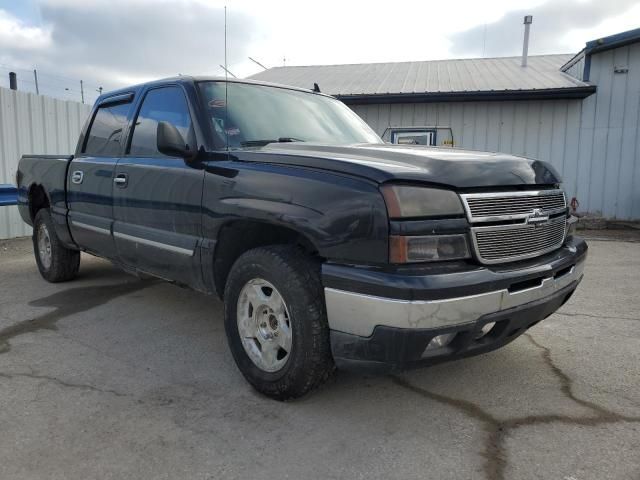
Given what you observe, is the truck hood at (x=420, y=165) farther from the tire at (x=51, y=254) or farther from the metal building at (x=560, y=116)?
the metal building at (x=560, y=116)

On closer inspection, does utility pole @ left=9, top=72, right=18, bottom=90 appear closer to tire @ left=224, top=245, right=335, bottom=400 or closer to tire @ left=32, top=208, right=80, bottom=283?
tire @ left=32, top=208, right=80, bottom=283

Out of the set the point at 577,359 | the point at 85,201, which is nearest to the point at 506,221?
the point at 577,359

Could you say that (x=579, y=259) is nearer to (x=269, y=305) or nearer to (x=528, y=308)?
(x=528, y=308)

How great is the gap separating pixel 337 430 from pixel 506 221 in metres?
1.39

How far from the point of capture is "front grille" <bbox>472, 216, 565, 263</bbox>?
2.51m

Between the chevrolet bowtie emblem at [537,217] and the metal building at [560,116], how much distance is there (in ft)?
28.9

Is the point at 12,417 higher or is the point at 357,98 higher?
the point at 357,98

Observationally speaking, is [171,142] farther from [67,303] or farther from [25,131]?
[25,131]

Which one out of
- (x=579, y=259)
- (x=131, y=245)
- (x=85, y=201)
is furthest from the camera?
(x=85, y=201)

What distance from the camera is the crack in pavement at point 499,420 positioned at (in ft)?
7.78

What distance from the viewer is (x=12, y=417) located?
9.20 feet

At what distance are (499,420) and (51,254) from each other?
16.5 ft

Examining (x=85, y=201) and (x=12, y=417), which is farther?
(x=85, y=201)

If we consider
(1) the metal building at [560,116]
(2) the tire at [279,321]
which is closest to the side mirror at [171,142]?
(2) the tire at [279,321]
